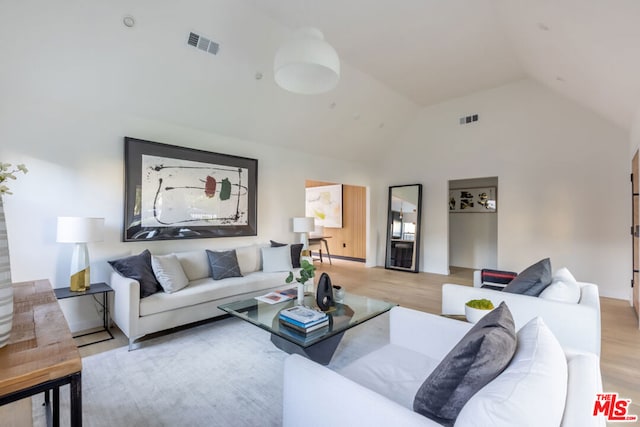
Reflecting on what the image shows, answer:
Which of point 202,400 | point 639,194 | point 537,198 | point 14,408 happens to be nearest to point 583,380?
point 202,400

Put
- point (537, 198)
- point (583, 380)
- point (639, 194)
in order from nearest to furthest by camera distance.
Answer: point (583, 380)
point (639, 194)
point (537, 198)

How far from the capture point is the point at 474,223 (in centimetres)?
730

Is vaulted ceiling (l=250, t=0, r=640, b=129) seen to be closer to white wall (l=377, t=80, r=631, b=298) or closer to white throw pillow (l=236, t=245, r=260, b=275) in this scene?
white wall (l=377, t=80, r=631, b=298)

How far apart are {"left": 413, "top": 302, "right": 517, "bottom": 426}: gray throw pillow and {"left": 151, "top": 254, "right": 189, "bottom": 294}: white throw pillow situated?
286 cm

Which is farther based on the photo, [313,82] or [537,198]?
[537,198]

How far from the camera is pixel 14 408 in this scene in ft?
6.59

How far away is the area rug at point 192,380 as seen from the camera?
1942 mm

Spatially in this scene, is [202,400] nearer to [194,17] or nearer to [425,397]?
[425,397]

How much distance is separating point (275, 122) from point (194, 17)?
196 cm

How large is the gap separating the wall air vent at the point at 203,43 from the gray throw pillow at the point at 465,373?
3.77m

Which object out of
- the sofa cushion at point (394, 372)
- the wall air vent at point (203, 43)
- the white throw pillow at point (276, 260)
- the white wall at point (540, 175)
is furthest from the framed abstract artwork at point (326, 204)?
the sofa cushion at point (394, 372)

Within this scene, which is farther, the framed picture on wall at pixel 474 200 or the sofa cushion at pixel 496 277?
the framed picture on wall at pixel 474 200

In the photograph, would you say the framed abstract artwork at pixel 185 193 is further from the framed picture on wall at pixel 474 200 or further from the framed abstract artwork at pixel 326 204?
the framed picture on wall at pixel 474 200

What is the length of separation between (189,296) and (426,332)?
2507mm
